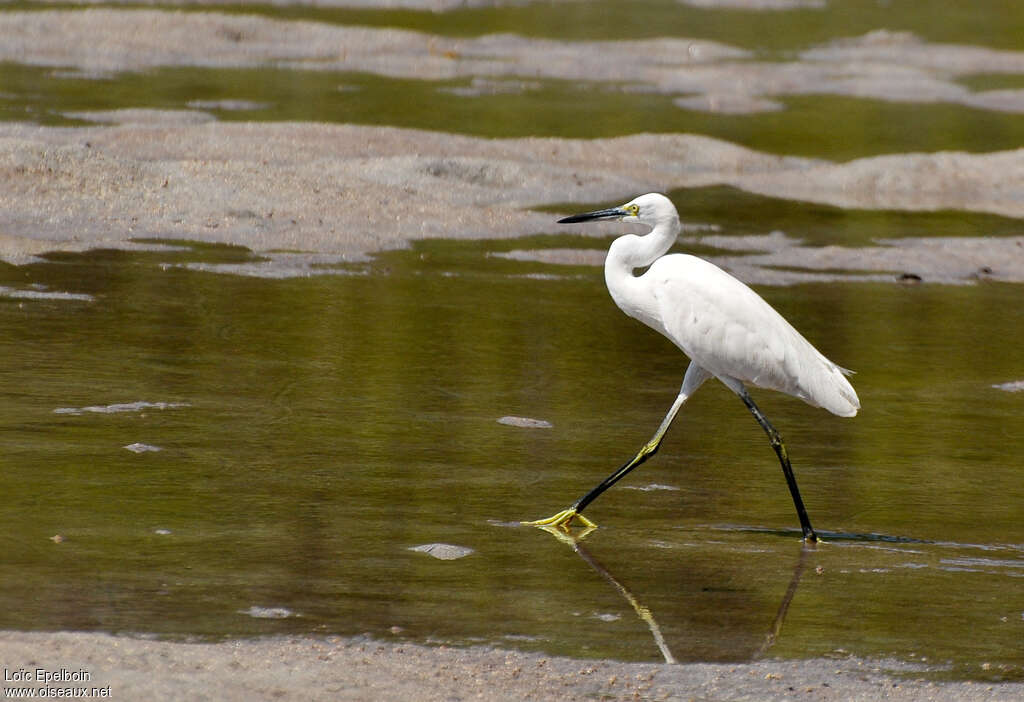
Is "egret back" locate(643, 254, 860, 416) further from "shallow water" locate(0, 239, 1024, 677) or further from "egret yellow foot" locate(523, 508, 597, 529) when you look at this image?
"egret yellow foot" locate(523, 508, 597, 529)

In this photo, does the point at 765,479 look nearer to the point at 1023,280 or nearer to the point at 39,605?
the point at 39,605

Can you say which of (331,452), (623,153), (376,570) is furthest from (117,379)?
Result: (623,153)

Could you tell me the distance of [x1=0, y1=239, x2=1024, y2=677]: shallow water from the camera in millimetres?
5129

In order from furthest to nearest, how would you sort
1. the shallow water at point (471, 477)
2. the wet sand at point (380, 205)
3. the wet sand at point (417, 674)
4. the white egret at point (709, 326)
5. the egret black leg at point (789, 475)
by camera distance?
the white egret at point (709, 326) < the egret black leg at point (789, 475) < the shallow water at point (471, 477) < the wet sand at point (380, 205) < the wet sand at point (417, 674)

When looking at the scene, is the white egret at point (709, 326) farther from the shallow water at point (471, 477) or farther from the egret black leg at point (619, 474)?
the shallow water at point (471, 477)

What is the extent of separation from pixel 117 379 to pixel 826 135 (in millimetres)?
12904

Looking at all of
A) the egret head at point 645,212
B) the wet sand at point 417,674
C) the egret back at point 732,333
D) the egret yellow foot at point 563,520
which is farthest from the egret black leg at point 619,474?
the wet sand at point 417,674

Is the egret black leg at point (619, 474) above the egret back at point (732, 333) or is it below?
below

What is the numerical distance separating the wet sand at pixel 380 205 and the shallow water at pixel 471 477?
0.20 meters

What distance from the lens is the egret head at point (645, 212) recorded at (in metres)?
6.32

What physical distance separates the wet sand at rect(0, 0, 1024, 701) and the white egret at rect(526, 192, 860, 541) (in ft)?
4.81

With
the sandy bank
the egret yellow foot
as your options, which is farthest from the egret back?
the sandy bank

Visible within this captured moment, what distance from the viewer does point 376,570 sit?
5.43 m

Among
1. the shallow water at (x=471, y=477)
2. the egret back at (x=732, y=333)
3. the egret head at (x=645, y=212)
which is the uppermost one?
the egret head at (x=645, y=212)
